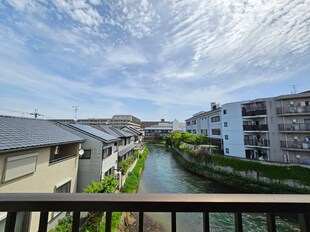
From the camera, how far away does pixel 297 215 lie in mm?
849

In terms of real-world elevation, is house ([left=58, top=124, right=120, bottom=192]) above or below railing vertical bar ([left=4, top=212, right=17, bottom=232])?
below

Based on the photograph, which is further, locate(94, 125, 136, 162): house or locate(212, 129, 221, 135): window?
locate(212, 129, 221, 135): window

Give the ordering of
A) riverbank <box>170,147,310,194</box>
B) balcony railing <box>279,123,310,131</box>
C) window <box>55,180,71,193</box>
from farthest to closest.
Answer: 1. balcony railing <box>279,123,310,131</box>
2. riverbank <box>170,147,310,194</box>
3. window <box>55,180,71,193</box>

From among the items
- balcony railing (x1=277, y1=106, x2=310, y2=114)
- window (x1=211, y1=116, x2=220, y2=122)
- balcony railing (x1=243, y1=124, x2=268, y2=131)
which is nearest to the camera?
balcony railing (x1=277, y1=106, x2=310, y2=114)

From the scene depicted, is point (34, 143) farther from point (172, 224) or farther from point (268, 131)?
point (268, 131)

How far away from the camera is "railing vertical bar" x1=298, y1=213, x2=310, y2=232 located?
83 cm

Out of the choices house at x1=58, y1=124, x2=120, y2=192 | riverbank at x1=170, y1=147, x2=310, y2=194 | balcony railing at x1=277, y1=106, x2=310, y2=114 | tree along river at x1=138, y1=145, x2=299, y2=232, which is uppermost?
balcony railing at x1=277, y1=106, x2=310, y2=114

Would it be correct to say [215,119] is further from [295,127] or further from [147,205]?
[147,205]

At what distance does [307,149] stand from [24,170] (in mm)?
20365

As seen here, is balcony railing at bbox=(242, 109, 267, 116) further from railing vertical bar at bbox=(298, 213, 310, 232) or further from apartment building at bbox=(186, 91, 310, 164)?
railing vertical bar at bbox=(298, 213, 310, 232)

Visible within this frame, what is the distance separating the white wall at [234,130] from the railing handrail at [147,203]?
22.0 metres

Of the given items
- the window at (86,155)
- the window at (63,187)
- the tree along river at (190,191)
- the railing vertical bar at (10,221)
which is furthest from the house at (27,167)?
the tree along river at (190,191)

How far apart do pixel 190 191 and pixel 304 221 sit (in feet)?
51.2

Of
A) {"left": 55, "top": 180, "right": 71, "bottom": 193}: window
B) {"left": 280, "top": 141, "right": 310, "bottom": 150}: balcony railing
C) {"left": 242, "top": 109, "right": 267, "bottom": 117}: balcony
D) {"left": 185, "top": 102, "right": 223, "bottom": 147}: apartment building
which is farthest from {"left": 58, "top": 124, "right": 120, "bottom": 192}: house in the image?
{"left": 185, "top": 102, "right": 223, "bottom": 147}: apartment building
